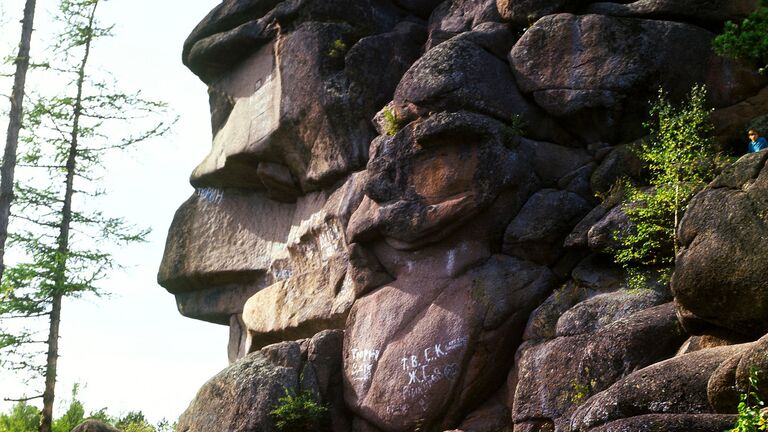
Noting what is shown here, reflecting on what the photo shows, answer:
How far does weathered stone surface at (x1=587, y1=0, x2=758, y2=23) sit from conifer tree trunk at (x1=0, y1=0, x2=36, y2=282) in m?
13.0

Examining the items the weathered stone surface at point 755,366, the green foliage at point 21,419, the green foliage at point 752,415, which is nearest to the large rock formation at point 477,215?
the weathered stone surface at point 755,366

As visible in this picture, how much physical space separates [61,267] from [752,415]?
17.9 m

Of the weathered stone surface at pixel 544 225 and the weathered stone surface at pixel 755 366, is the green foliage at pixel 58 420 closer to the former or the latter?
the weathered stone surface at pixel 544 225

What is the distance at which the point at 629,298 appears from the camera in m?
15.7

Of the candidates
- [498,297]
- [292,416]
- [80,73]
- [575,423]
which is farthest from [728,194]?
[80,73]

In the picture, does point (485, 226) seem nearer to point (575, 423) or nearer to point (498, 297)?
point (498, 297)

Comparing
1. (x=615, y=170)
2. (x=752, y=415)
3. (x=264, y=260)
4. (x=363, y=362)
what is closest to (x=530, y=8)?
(x=615, y=170)

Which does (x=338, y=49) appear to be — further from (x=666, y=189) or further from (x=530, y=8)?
(x=666, y=189)

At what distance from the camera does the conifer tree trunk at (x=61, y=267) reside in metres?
23.3

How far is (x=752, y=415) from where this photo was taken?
988 centimetres

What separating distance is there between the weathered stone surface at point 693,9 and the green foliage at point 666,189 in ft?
7.72

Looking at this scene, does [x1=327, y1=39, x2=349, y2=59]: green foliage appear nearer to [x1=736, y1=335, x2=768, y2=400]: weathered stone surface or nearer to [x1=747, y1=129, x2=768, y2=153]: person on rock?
[x1=747, y1=129, x2=768, y2=153]: person on rock

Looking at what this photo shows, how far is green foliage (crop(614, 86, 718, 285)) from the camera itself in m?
15.9

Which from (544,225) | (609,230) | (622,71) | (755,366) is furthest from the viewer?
(622,71)
